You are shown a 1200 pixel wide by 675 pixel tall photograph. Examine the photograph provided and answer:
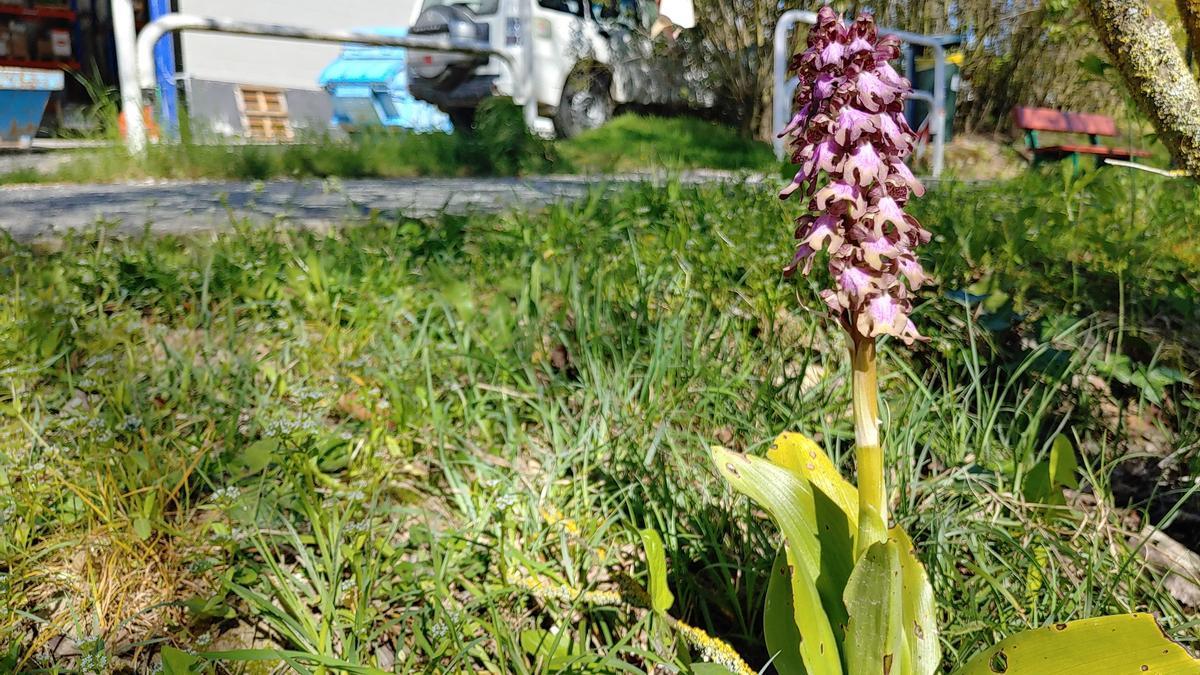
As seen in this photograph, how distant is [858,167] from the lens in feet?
3.07

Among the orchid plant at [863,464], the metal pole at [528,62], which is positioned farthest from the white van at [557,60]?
the orchid plant at [863,464]

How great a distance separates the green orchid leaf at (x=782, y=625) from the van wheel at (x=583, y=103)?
989 cm

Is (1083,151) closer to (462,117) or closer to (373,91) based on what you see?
(462,117)

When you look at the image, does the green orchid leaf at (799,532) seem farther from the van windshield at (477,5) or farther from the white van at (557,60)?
the van windshield at (477,5)

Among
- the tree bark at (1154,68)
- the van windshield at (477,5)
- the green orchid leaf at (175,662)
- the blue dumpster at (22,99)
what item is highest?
the van windshield at (477,5)

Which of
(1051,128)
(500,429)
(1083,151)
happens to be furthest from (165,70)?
(500,429)

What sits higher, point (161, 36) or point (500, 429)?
point (161, 36)

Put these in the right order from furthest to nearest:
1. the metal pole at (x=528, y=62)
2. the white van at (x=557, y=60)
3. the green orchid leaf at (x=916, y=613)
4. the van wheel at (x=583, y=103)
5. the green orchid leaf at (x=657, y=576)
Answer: the van wheel at (x=583, y=103), the white van at (x=557, y=60), the metal pole at (x=528, y=62), the green orchid leaf at (x=657, y=576), the green orchid leaf at (x=916, y=613)

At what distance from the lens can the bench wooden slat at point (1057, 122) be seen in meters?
6.60

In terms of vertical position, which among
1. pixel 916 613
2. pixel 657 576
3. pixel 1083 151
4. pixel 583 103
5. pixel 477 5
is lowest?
pixel 657 576

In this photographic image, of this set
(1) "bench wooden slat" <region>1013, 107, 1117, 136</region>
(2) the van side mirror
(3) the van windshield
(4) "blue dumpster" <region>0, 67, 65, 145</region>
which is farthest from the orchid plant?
(3) the van windshield

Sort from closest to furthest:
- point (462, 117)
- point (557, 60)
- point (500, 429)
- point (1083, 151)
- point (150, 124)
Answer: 1. point (500, 429)
2. point (1083, 151)
3. point (150, 124)
4. point (557, 60)
5. point (462, 117)

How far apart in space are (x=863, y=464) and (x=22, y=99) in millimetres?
8946

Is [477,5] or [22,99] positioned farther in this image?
[477,5]
